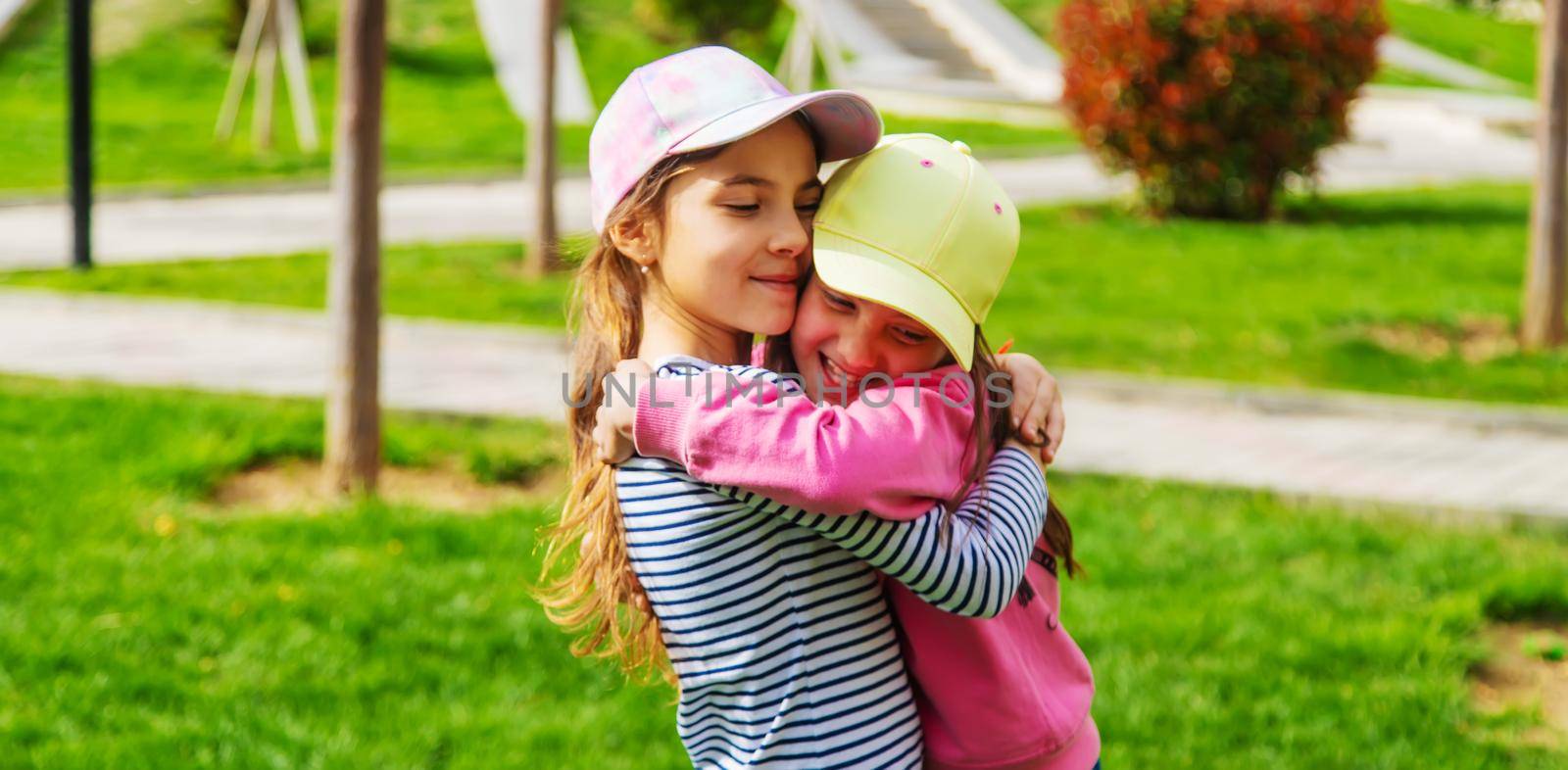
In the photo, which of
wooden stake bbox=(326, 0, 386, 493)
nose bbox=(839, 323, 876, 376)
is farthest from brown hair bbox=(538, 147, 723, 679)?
wooden stake bbox=(326, 0, 386, 493)

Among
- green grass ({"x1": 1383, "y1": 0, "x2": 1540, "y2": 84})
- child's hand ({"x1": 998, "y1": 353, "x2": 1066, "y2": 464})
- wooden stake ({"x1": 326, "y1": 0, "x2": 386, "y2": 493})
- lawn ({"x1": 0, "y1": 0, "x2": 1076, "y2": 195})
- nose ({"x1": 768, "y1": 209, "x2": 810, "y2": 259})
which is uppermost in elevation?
nose ({"x1": 768, "y1": 209, "x2": 810, "y2": 259})

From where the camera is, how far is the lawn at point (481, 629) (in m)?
3.66

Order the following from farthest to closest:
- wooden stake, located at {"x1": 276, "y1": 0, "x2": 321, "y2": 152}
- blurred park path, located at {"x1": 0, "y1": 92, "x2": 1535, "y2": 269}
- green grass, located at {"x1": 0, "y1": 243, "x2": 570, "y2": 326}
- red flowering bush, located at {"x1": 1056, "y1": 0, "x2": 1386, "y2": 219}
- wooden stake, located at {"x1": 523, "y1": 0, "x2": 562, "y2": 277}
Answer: wooden stake, located at {"x1": 276, "y1": 0, "x2": 321, "y2": 152} < red flowering bush, located at {"x1": 1056, "y1": 0, "x2": 1386, "y2": 219} < blurred park path, located at {"x1": 0, "y1": 92, "x2": 1535, "y2": 269} < wooden stake, located at {"x1": 523, "y1": 0, "x2": 562, "y2": 277} < green grass, located at {"x1": 0, "y1": 243, "x2": 570, "y2": 326}

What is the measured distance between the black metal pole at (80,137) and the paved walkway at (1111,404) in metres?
1.13

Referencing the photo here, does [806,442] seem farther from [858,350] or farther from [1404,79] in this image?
[1404,79]

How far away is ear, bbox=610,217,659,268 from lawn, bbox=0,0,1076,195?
13209 mm

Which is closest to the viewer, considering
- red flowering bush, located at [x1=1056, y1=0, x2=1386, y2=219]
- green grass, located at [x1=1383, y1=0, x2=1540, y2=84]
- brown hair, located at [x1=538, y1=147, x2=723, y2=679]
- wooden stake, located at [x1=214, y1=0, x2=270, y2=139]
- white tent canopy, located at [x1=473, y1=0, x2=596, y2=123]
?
brown hair, located at [x1=538, y1=147, x2=723, y2=679]

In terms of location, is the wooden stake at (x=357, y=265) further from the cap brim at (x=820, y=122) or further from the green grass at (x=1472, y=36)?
the green grass at (x=1472, y=36)

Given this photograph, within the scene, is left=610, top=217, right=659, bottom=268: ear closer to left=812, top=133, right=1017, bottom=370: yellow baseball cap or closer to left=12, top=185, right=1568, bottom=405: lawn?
left=812, top=133, right=1017, bottom=370: yellow baseball cap

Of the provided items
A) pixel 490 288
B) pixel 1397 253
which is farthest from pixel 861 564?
pixel 1397 253

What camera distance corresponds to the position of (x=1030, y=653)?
2.02 m

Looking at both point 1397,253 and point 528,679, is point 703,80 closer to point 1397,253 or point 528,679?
point 528,679

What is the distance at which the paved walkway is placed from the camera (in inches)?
239

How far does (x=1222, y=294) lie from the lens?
9.58 m
